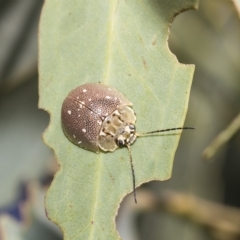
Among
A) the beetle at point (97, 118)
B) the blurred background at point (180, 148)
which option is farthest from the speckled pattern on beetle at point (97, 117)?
the blurred background at point (180, 148)

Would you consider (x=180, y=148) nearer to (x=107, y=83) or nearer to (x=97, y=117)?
(x=97, y=117)

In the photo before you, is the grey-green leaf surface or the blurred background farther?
the blurred background

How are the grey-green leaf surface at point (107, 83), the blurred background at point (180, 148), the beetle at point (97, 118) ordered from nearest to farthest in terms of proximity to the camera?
1. the grey-green leaf surface at point (107, 83)
2. the beetle at point (97, 118)
3. the blurred background at point (180, 148)

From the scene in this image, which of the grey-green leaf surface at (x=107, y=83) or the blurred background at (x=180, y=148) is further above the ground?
the grey-green leaf surface at (x=107, y=83)

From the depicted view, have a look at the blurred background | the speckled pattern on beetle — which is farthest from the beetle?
the blurred background

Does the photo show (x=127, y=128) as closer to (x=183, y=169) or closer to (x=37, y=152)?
(x=37, y=152)

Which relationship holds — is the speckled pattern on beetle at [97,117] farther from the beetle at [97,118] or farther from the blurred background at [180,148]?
the blurred background at [180,148]

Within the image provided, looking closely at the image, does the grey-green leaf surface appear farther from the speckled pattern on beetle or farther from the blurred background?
the blurred background

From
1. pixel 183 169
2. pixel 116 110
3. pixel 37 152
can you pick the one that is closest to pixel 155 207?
pixel 183 169
